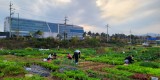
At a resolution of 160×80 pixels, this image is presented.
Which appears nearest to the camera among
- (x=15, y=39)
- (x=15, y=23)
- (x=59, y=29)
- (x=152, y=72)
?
(x=152, y=72)

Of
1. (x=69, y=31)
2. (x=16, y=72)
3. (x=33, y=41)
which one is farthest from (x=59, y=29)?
(x=16, y=72)

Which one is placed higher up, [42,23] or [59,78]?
[42,23]

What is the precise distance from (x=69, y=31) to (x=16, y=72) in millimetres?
125791

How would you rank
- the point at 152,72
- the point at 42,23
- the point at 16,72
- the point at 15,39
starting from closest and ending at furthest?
the point at 16,72 → the point at 152,72 → the point at 15,39 → the point at 42,23

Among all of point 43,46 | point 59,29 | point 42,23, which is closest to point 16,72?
point 43,46

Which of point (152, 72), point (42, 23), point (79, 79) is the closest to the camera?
point (79, 79)

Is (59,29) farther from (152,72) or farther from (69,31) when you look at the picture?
(152,72)

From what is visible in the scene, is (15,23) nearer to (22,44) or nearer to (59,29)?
(59,29)

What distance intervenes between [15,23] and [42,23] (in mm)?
19616

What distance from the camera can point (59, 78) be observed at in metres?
14.5

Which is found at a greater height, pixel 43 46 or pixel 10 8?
pixel 10 8

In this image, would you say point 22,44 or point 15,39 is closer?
point 22,44

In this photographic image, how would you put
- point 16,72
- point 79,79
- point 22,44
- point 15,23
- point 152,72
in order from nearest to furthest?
point 79,79, point 16,72, point 152,72, point 22,44, point 15,23

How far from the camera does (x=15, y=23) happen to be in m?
114
